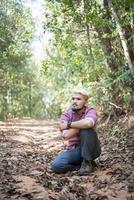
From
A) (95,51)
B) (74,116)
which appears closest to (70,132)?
(74,116)

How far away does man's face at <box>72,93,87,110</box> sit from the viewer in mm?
7273

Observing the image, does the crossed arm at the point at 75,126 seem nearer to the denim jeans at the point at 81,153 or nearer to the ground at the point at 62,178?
the denim jeans at the point at 81,153

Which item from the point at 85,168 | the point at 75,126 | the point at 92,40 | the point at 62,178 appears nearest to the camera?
the point at 62,178

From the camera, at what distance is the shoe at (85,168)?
23.5ft

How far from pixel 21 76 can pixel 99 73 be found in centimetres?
2161

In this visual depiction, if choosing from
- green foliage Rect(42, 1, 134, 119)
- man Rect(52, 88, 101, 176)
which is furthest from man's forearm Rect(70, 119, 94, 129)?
green foliage Rect(42, 1, 134, 119)

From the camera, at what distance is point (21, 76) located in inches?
1468

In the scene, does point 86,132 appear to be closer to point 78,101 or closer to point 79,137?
point 79,137

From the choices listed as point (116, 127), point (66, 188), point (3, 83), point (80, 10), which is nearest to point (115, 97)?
point (116, 127)

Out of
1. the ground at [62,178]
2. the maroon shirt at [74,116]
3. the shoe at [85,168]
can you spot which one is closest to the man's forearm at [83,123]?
the maroon shirt at [74,116]

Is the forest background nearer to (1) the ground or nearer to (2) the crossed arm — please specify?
(2) the crossed arm

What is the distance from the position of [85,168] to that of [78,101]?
115 cm

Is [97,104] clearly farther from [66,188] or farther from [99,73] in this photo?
[66,188]

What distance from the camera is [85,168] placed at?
7203mm
